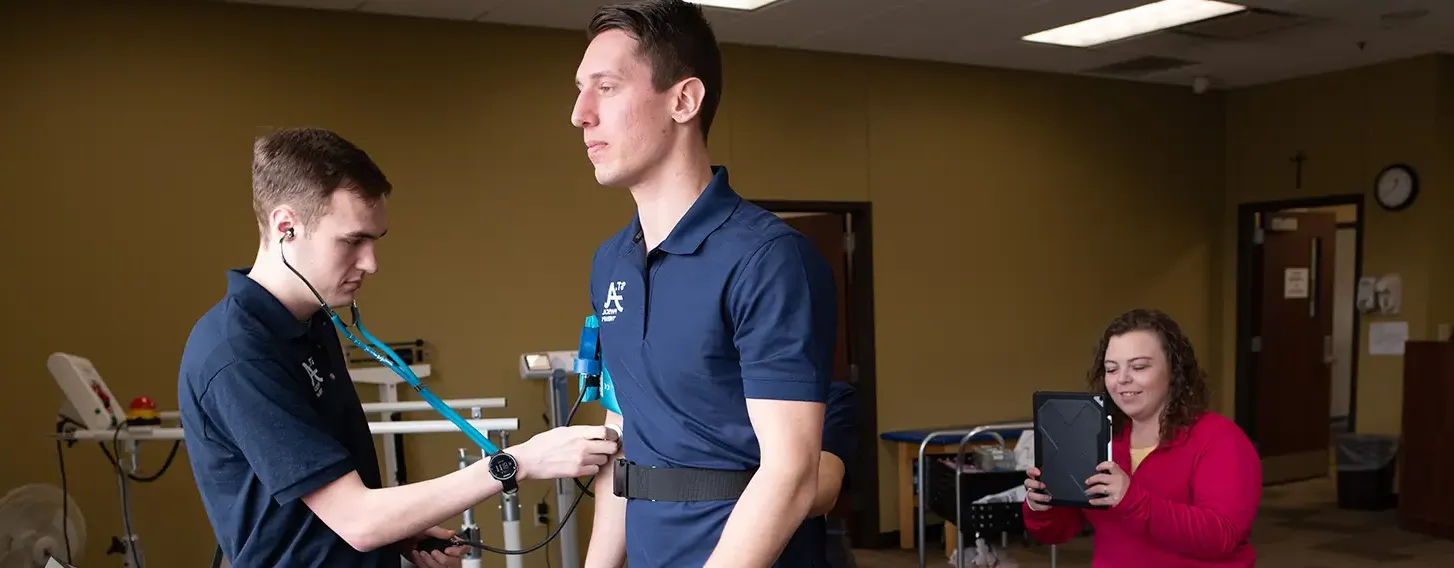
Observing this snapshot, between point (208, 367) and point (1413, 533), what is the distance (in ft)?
22.3

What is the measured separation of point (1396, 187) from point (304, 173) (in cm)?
705

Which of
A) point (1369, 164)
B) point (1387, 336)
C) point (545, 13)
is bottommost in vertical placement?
point (1387, 336)

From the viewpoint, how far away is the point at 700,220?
146 cm

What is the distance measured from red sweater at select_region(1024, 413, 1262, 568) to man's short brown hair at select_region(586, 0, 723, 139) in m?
1.36

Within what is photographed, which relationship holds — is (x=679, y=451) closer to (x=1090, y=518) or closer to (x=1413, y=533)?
(x=1090, y=518)

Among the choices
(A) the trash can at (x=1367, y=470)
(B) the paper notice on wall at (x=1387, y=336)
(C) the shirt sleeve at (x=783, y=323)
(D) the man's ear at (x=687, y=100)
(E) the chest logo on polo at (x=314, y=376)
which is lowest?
(A) the trash can at (x=1367, y=470)

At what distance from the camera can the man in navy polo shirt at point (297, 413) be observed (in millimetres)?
1590

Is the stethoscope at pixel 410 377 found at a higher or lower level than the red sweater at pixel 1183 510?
higher

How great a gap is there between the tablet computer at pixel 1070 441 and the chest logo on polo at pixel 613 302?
121 centimetres

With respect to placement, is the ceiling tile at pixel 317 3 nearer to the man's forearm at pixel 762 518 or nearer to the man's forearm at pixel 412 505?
the man's forearm at pixel 412 505

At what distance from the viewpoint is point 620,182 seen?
1478mm

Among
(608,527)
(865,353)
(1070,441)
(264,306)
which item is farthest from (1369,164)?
(264,306)

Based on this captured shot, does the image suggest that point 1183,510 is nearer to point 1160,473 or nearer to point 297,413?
point 1160,473

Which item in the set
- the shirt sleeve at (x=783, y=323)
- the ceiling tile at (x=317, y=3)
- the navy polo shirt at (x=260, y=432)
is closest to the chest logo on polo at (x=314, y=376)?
the navy polo shirt at (x=260, y=432)
